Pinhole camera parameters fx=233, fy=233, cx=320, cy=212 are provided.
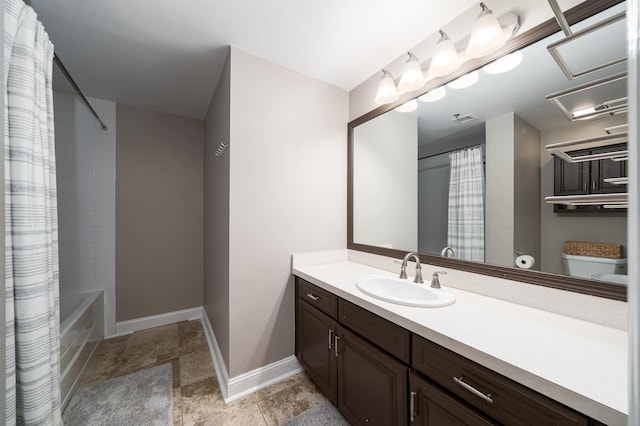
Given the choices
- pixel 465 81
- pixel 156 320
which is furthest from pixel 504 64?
pixel 156 320

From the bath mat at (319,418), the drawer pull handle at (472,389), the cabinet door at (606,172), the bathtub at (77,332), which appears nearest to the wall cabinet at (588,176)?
the cabinet door at (606,172)

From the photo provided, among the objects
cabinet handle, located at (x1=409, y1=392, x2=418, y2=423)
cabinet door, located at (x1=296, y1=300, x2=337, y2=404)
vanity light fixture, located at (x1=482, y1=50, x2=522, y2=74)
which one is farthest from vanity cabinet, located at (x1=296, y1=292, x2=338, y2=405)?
vanity light fixture, located at (x1=482, y1=50, x2=522, y2=74)

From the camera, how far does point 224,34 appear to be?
1.47 metres

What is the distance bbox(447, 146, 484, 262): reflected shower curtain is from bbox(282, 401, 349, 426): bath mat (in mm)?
1198

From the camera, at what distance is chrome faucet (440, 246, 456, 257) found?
1.39m

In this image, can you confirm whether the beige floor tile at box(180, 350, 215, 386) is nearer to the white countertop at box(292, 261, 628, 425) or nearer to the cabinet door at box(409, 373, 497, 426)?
the white countertop at box(292, 261, 628, 425)

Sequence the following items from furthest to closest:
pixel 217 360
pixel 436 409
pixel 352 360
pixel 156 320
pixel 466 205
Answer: pixel 156 320 → pixel 217 360 → pixel 466 205 → pixel 352 360 → pixel 436 409

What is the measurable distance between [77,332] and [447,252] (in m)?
2.65

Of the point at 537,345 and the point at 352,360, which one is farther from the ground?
the point at 537,345

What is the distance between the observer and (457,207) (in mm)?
1406

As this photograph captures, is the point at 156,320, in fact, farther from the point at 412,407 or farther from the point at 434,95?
the point at 434,95

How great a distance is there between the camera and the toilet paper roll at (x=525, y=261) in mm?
1079

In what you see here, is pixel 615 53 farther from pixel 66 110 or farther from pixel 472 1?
pixel 66 110

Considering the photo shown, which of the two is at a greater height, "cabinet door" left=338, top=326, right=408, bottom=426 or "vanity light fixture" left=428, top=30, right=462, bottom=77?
"vanity light fixture" left=428, top=30, right=462, bottom=77
